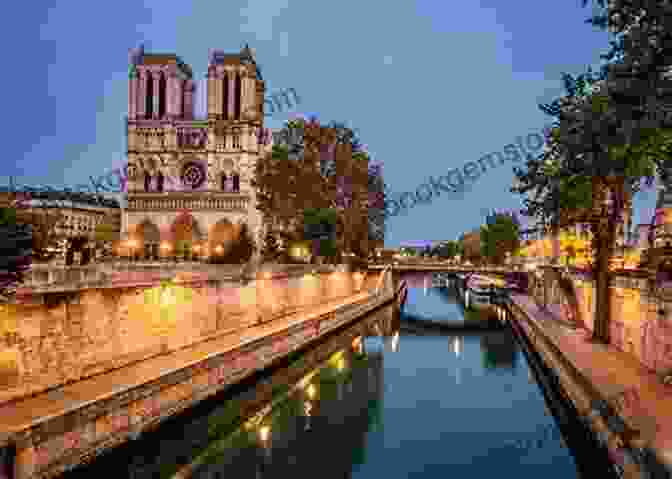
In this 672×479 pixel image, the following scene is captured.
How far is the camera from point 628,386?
48.6 ft

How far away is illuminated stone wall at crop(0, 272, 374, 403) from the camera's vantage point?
12867mm

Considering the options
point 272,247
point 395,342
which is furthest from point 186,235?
point 395,342

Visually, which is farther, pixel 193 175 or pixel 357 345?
pixel 193 175

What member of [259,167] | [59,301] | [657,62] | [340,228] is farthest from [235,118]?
[657,62]

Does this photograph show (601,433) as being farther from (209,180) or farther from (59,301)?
(209,180)

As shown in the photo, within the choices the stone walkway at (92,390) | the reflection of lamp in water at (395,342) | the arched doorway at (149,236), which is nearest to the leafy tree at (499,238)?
the reflection of lamp in water at (395,342)

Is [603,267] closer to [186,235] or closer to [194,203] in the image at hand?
[186,235]

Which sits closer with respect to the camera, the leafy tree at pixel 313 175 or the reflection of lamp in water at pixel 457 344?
the reflection of lamp in water at pixel 457 344

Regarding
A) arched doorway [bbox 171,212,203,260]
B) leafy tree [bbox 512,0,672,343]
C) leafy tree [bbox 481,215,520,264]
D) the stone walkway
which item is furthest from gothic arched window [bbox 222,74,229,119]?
the stone walkway

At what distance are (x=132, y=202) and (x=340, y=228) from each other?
150 feet

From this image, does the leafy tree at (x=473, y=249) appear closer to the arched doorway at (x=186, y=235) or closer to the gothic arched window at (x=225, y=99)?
the gothic arched window at (x=225, y=99)

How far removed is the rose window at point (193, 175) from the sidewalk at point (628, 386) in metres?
63.3

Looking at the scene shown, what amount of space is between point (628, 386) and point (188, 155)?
2878 inches

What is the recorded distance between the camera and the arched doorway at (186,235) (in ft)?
234
